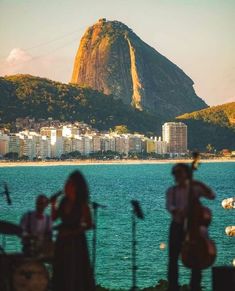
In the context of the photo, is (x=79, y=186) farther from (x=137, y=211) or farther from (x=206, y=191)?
(x=206, y=191)

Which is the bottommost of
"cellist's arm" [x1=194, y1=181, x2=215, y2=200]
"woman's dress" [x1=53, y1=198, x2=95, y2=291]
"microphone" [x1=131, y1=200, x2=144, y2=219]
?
"woman's dress" [x1=53, y1=198, x2=95, y2=291]

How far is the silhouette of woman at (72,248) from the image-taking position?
6.92 metres

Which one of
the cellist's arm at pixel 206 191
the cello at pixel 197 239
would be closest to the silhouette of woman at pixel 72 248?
the cello at pixel 197 239

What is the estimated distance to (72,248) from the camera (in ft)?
23.0

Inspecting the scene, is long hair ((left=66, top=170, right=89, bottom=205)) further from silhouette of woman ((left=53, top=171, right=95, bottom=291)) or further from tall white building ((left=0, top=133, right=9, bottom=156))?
tall white building ((left=0, top=133, right=9, bottom=156))

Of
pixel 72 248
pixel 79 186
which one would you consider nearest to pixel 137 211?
pixel 72 248

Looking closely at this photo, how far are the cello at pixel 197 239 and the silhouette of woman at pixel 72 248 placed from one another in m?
0.88

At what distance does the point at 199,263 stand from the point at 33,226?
1478mm

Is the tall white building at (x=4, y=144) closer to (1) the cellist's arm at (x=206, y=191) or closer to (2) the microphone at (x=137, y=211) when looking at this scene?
(2) the microphone at (x=137, y=211)

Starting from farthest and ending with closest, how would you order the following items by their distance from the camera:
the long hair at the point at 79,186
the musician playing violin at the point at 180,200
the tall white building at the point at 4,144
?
the tall white building at the point at 4,144
the musician playing violin at the point at 180,200
the long hair at the point at 79,186

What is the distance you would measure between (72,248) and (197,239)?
3.55ft

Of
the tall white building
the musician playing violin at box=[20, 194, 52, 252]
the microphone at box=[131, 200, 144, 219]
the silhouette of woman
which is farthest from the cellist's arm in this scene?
the tall white building

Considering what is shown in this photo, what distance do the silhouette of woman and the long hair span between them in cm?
3

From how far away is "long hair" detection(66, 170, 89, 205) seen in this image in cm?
670
